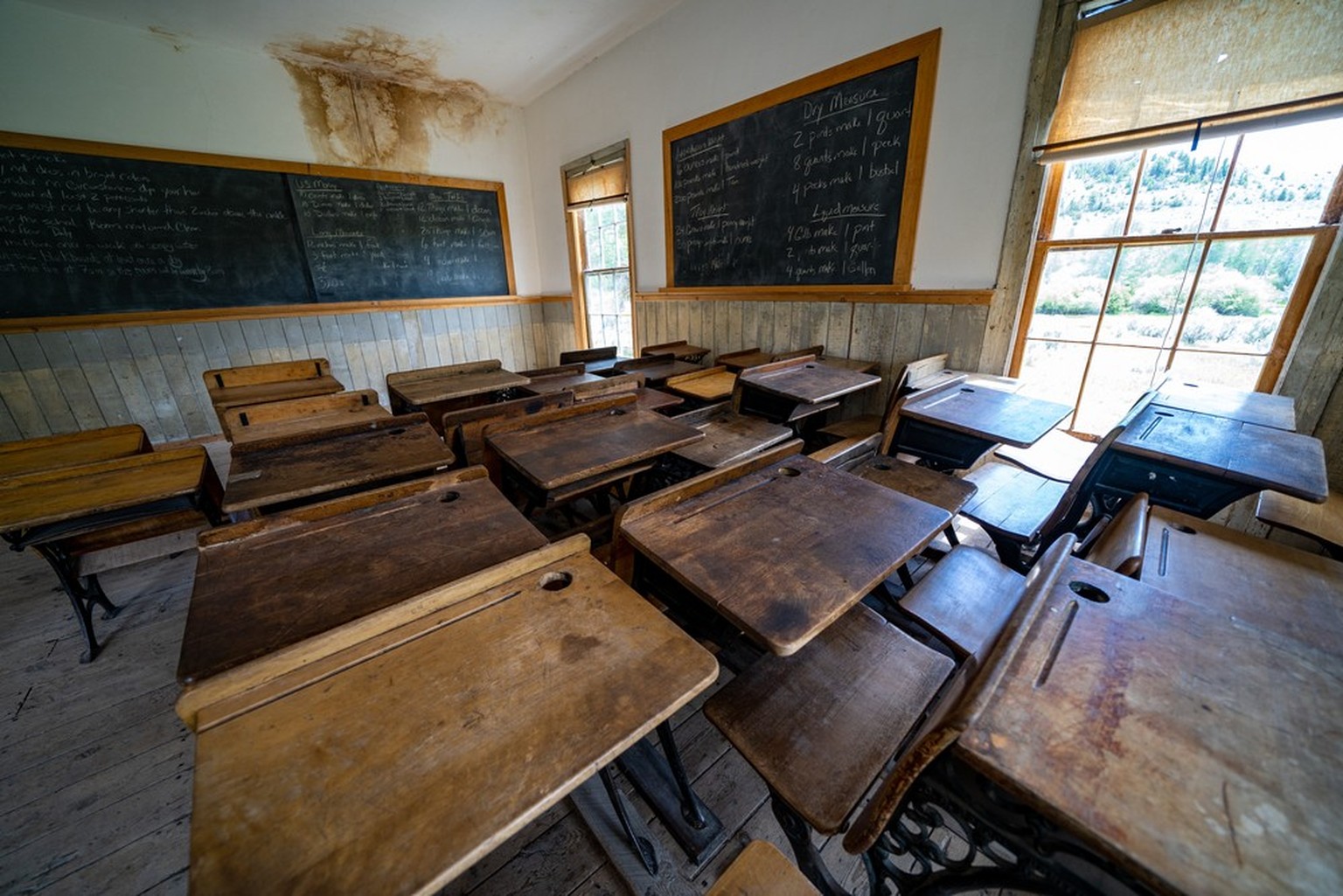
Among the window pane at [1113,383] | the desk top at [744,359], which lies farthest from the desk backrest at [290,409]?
the window pane at [1113,383]

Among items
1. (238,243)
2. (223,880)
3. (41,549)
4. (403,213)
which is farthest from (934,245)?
(238,243)

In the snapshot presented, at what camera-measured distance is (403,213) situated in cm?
463

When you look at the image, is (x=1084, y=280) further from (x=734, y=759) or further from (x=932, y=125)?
(x=734, y=759)

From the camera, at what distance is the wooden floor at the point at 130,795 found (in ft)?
3.74

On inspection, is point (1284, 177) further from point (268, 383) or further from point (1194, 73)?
point (268, 383)

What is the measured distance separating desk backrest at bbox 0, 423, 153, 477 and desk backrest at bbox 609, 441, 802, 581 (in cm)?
235

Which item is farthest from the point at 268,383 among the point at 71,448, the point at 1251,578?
the point at 1251,578

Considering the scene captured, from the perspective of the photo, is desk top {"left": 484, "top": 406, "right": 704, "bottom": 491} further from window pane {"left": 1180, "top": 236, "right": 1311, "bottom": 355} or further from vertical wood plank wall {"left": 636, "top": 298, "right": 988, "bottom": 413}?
window pane {"left": 1180, "top": 236, "right": 1311, "bottom": 355}

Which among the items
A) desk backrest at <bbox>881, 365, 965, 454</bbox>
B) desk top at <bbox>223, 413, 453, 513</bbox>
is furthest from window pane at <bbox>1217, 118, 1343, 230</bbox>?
desk top at <bbox>223, 413, 453, 513</bbox>

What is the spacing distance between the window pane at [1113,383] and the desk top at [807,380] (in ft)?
3.30

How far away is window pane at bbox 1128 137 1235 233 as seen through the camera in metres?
1.81

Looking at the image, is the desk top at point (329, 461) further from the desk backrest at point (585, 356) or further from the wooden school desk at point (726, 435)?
the desk backrest at point (585, 356)

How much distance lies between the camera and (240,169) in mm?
3879

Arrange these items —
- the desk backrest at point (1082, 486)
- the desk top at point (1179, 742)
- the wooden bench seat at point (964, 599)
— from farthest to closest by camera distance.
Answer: the desk backrest at point (1082, 486)
the wooden bench seat at point (964, 599)
the desk top at point (1179, 742)
